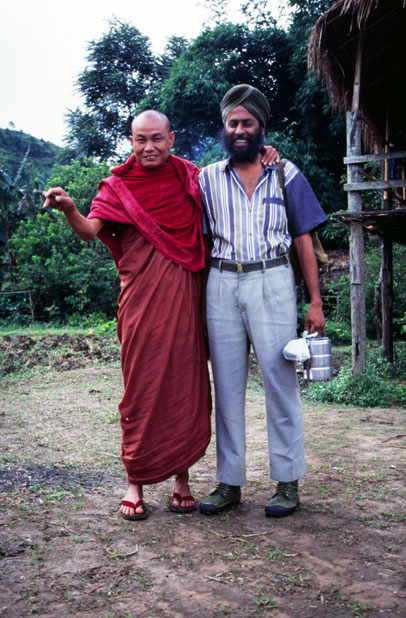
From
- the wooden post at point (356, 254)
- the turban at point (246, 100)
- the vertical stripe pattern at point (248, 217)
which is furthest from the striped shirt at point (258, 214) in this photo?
the wooden post at point (356, 254)

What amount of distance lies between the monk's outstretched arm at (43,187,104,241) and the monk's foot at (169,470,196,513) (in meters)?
1.32

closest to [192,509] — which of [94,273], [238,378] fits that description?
[238,378]

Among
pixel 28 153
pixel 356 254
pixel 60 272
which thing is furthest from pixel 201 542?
pixel 28 153

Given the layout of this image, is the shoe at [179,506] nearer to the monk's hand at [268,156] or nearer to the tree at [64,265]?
the monk's hand at [268,156]

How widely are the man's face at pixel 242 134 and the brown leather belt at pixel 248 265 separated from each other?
530 millimetres

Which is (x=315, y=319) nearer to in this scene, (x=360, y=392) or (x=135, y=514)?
(x=135, y=514)

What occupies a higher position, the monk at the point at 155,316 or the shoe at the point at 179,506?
the monk at the point at 155,316

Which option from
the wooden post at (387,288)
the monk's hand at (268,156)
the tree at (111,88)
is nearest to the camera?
the monk's hand at (268,156)

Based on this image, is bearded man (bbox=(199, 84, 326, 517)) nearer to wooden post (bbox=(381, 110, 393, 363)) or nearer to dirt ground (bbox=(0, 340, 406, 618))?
dirt ground (bbox=(0, 340, 406, 618))

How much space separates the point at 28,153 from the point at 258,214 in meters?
22.4

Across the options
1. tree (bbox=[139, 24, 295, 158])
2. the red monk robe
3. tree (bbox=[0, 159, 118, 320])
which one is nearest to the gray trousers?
the red monk robe

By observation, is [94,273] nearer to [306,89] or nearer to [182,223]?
[306,89]

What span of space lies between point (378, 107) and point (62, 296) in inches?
342

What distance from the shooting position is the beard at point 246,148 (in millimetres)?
2916
